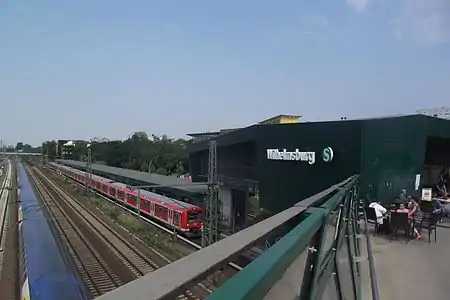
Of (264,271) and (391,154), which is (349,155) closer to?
(391,154)

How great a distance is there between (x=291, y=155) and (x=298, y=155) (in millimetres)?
413

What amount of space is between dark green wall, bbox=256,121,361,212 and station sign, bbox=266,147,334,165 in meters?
0.15

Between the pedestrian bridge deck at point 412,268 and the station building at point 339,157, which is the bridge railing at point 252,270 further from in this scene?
the station building at point 339,157

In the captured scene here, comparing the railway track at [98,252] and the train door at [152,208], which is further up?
the train door at [152,208]

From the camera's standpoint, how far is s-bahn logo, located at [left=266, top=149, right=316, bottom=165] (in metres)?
16.9

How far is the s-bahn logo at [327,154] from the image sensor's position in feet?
52.9

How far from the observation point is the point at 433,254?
738 cm

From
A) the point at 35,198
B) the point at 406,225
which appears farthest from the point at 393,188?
the point at 35,198

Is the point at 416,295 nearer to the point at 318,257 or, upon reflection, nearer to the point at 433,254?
the point at 433,254

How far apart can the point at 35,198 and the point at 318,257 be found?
49310mm

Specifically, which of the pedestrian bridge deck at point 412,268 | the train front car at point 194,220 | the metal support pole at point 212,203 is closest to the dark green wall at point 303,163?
the metal support pole at point 212,203

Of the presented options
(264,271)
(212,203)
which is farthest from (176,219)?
(264,271)

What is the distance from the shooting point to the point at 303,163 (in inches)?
678

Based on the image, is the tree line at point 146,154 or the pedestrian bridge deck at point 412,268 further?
the tree line at point 146,154
